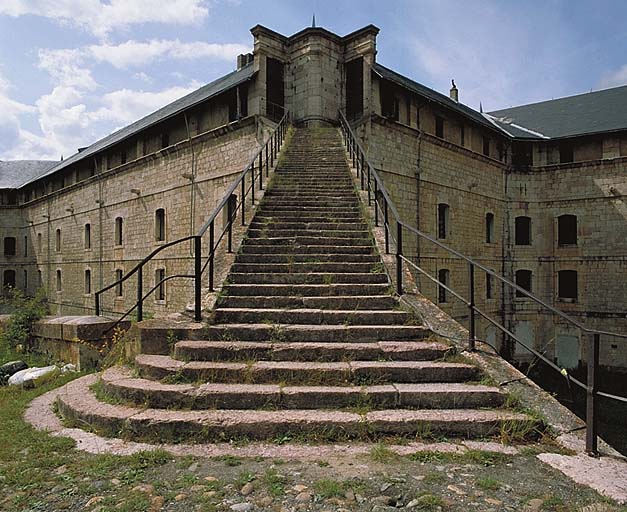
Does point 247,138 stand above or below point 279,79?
below

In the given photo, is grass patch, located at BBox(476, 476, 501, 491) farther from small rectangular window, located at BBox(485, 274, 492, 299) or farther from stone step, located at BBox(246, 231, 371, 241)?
small rectangular window, located at BBox(485, 274, 492, 299)

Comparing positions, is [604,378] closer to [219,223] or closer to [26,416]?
[219,223]

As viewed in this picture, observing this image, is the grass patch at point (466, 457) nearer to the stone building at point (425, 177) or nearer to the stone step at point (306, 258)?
the stone step at point (306, 258)

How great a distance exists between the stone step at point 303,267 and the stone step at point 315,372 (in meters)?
2.39

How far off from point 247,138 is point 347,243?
27.5 ft

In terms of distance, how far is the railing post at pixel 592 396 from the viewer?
333 cm

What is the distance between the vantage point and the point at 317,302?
19.1 feet

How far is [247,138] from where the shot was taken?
14.8 m

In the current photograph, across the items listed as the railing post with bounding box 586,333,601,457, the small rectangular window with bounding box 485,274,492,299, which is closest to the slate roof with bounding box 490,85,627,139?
the small rectangular window with bounding box 485,274,492,299

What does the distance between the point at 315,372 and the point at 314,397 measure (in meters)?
0.33

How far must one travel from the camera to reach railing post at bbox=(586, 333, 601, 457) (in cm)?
333

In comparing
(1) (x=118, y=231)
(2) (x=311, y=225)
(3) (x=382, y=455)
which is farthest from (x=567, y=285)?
(1) (x=118, y=231)

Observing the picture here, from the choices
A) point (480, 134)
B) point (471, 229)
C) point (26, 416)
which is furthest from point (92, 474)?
point (480, 134)

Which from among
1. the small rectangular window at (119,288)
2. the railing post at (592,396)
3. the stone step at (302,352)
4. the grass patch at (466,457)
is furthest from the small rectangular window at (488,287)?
the grass patch at (466,457)
